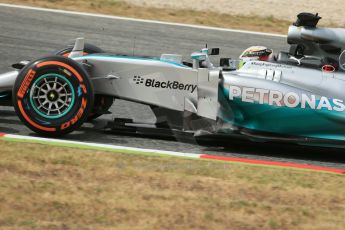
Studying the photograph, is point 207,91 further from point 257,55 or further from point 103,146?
point 103,146

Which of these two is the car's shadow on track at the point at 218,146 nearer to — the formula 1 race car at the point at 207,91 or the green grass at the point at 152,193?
the formula 1 race car at the point at 207,91

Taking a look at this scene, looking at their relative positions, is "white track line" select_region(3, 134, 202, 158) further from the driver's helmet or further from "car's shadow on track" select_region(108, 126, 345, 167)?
the driver's helmet

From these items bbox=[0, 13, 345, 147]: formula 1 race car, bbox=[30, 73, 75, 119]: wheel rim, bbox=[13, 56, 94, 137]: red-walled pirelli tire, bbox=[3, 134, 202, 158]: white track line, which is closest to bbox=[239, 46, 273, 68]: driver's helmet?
bbox=[0, 13, 345, 147]: formula 1 race car

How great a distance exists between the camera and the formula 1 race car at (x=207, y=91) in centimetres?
663

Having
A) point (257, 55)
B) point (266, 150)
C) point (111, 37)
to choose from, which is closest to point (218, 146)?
point (266, 150)

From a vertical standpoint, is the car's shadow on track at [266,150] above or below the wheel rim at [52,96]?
below

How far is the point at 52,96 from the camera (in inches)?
262

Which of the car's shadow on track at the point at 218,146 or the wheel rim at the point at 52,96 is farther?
the car's shadow on track at the point at 218,146

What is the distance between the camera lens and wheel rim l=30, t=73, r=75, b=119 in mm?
6641

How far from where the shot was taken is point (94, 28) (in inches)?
500

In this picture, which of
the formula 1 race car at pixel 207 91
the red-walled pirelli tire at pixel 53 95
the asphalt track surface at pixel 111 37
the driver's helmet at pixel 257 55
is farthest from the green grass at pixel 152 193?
the asphalt track surface at pixel 111 37

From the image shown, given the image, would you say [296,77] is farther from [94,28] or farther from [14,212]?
[94,28]

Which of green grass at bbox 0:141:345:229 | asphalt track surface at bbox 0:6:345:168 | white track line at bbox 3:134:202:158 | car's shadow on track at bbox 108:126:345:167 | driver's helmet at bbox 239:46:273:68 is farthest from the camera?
asphalt track surface at bbox 0:6:345:168

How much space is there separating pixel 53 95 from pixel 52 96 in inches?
0.5
